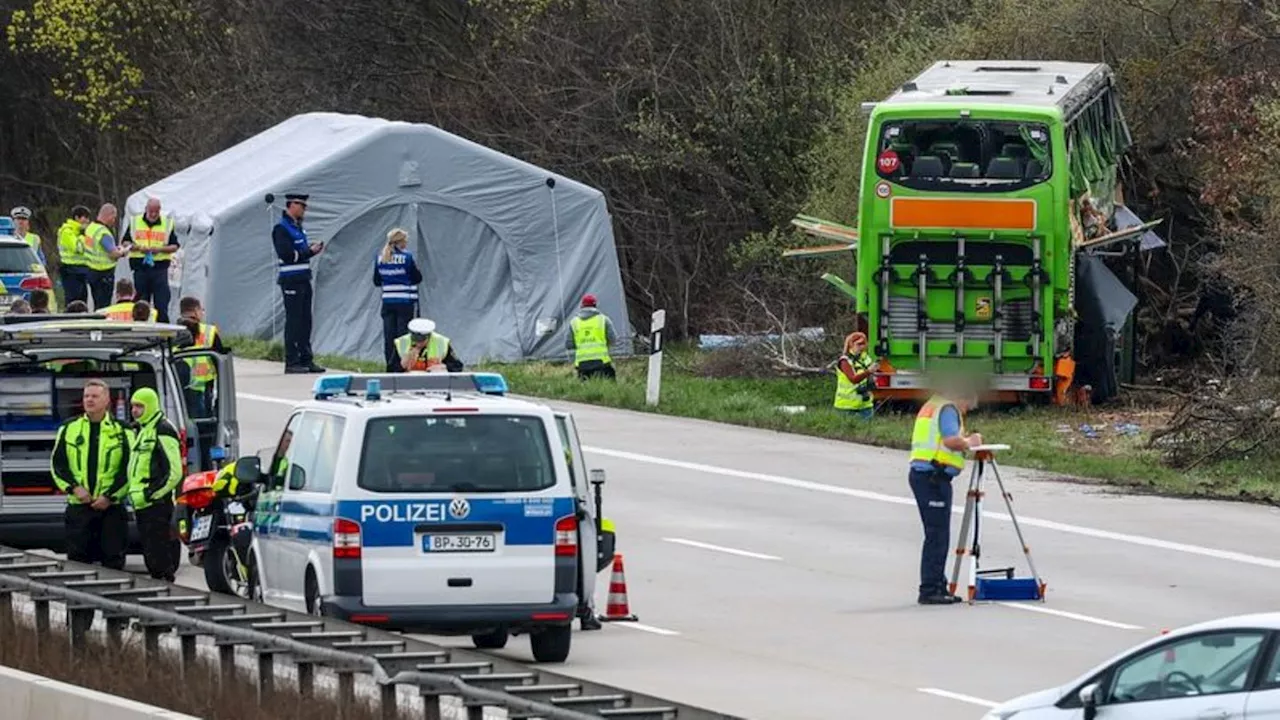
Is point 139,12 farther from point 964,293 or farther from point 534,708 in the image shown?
point 534,708

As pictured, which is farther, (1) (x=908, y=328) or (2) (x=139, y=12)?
(2) (x=139, y=12)

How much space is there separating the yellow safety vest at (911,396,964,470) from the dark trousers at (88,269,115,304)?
18755 millimetres

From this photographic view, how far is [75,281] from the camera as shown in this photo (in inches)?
1426

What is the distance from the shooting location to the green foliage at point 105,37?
191ft

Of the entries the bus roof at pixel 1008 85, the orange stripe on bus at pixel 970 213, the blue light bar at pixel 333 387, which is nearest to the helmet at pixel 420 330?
the blue light bar at pixel 333 387

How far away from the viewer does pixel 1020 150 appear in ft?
102

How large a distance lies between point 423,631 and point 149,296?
66.3 ft

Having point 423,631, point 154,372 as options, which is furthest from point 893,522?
point 423,631

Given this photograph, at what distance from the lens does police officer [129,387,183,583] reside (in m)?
18.4

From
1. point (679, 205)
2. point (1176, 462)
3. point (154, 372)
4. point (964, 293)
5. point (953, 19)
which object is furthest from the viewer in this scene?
point (679, 205)

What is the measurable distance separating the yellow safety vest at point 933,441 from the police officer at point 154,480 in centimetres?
518

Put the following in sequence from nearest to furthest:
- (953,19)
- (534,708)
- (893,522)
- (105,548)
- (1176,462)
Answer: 1. (534,708)
2. (105,548)
3. (893,522)
4. (1176,462)
5. (953,19)

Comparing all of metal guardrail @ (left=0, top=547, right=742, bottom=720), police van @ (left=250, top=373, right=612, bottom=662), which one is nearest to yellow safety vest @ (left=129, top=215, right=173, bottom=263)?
metal guardrail @ (left=0, top=547, right=742, bottom=720)

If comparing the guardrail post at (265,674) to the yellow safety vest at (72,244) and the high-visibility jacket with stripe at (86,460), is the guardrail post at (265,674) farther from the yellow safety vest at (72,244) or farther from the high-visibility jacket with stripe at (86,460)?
the yellow safety vest at (72,244)
